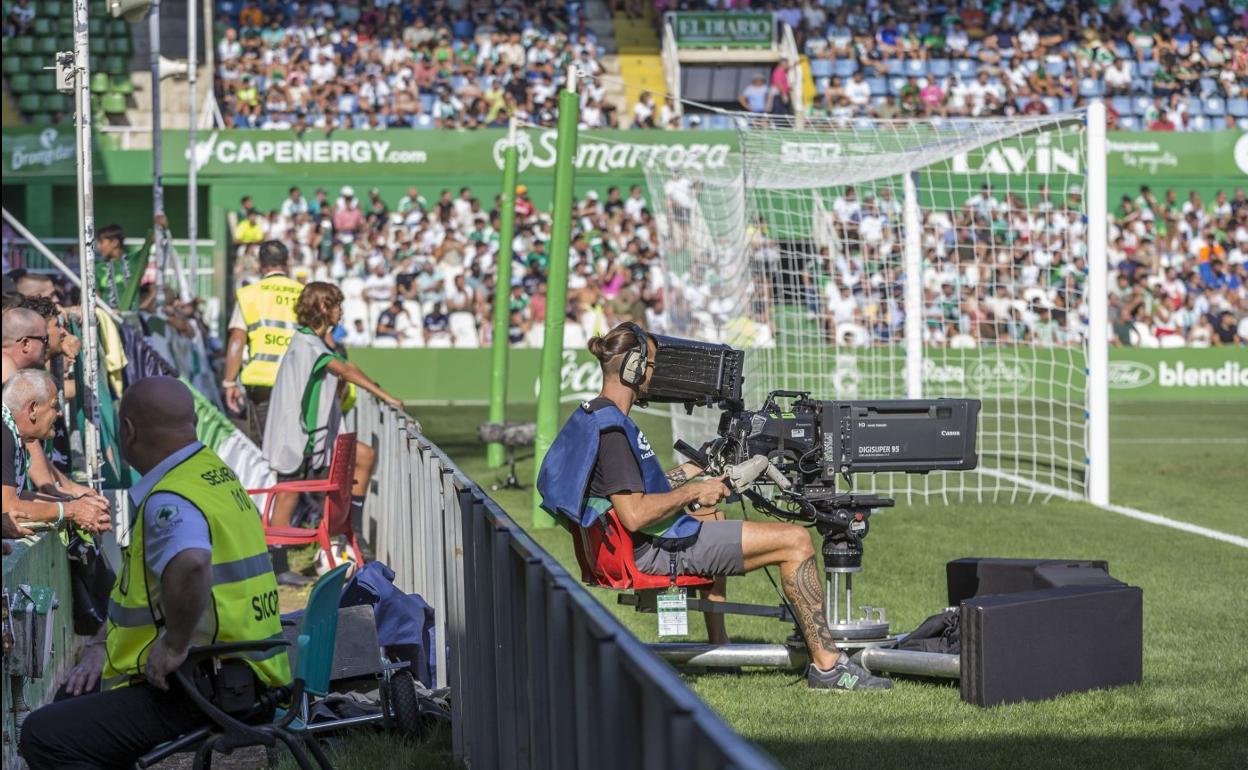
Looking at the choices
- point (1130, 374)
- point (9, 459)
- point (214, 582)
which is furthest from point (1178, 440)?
point (214, 582)

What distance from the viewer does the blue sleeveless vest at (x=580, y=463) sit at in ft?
21.6

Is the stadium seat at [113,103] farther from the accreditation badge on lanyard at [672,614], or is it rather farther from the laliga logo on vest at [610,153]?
the accreditation badge on lanyard at [672,614]

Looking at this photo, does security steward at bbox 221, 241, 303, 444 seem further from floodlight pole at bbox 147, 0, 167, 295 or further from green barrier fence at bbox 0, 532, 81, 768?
floodlight pole at bbox 147, 0, 167, 295

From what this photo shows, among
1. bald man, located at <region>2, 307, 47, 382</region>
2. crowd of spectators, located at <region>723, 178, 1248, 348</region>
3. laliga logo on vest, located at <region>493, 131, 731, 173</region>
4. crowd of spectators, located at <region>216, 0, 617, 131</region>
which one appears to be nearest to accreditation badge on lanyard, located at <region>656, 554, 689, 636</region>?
bald man, located at <region>2, 307, 47, 382</region>

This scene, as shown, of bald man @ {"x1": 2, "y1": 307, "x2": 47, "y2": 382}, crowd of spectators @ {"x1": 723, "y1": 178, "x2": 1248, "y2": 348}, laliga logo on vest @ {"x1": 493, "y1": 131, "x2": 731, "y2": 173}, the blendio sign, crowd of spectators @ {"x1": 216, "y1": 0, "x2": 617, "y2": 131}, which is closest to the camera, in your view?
bald man @ {"x1": 2, "y1": 307, "x2": 47, "y2": 382}

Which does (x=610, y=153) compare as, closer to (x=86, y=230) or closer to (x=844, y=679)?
(x=86, y=230)

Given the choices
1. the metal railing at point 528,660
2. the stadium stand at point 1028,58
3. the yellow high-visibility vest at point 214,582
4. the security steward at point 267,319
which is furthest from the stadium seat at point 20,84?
the yellow high-visibility vest at point 214,582

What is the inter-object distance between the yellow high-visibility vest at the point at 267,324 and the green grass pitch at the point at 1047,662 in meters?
2.26

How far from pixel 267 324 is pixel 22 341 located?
4.71 m

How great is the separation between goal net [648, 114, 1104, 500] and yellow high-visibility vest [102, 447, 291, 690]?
730 centimetres

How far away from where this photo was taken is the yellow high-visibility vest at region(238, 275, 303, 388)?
12.0 metres

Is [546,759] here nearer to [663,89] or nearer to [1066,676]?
[1066,676]

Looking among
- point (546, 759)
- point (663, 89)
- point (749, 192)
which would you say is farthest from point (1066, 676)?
point (663, 89)

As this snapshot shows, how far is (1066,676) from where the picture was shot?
6.75m
